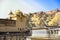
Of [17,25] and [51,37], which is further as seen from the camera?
[17,25]

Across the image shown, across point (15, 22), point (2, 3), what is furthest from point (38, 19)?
point (15, 22)

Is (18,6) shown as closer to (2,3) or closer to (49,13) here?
(2,3)

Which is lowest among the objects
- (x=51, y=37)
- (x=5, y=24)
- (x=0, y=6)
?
(x=51, y=37)

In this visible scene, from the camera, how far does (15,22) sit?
891cm

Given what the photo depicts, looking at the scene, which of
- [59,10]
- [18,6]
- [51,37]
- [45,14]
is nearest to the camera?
[51,37]

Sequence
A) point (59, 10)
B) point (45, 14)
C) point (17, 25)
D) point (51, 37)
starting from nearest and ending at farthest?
1. point (51, 37)
2. point (17, 25)
3. point (59, 10)
4. point (45, 14)

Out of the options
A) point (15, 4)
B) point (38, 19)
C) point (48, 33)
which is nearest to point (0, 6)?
point (15, 4)

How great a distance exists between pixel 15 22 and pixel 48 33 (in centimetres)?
165

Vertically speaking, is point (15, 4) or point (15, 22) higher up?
point (15, 4)

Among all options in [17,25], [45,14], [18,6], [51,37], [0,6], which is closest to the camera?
[51,37]

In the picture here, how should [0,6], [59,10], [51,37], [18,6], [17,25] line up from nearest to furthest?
[51,37]
[17,25]
[0,6]
[18,6]
[59,10]

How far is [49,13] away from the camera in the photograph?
16.9 metres

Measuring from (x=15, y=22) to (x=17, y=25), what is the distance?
17 centimetres

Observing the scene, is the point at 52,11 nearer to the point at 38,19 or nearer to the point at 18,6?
the point at 38,19
